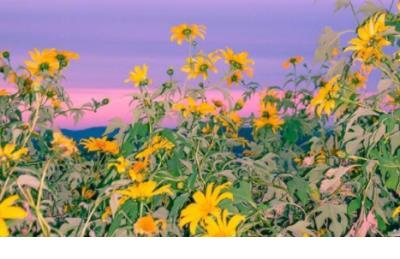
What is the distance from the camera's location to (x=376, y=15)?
2.53 m

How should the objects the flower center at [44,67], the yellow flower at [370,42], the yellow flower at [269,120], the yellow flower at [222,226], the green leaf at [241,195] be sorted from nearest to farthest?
the yellow flower at [222,226], the green leaf at [241,195], the yellow flower at [370,42], the flower center at [44,67], the yellow flower at [269,120]

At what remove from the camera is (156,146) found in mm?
2510

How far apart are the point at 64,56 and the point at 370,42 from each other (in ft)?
3.71

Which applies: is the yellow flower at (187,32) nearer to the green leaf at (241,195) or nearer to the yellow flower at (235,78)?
the yellow flower at (235,78)

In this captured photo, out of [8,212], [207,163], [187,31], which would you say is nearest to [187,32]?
[187,31]

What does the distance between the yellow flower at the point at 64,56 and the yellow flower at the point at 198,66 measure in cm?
45

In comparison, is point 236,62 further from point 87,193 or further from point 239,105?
point 87,193

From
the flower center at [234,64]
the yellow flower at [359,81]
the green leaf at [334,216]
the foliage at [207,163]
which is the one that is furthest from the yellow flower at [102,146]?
the yellow flower at [359,81]

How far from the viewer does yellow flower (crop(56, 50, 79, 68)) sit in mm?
3029

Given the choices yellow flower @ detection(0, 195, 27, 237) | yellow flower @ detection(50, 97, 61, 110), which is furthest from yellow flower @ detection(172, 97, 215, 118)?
yellow flower @ detection(0, 195, 27, 237)

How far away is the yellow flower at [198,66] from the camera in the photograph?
10.7ft

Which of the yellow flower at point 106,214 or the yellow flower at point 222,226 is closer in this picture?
the yellow flower at point 222,226

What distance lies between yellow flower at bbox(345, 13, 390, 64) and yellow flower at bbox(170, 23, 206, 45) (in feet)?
3.68

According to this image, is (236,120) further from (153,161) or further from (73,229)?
(73,229)
